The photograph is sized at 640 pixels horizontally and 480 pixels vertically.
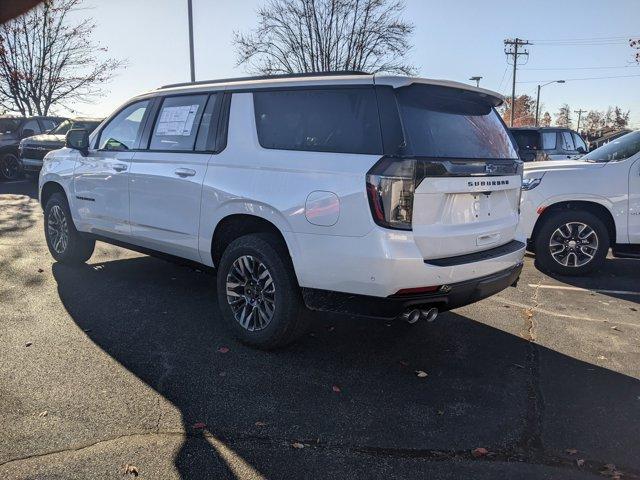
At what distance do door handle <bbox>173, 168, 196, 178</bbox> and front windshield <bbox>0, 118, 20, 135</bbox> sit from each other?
14247 millimetres

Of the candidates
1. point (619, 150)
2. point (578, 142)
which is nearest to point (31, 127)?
point (578, 142)

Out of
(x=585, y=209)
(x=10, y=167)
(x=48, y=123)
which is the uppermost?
(x=48, y=123)

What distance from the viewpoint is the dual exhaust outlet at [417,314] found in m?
3.35

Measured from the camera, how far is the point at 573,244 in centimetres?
652

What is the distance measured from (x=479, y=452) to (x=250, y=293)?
1.93 meters

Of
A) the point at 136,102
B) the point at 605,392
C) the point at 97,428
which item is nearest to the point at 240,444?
the point at 97,428

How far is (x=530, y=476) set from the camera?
262cm

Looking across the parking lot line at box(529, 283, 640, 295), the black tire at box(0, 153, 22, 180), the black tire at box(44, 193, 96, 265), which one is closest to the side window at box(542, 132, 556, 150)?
the parking lot line at box(529, 283, 640, 295)

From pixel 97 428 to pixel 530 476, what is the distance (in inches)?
87.9

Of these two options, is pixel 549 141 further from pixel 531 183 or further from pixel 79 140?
pixel 79 140

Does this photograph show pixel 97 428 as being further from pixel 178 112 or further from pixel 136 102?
pixel 136 102

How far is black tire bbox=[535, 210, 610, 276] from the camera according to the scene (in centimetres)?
639

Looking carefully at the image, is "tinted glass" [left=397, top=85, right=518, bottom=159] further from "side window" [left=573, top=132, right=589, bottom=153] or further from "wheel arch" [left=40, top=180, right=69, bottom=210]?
"side window" [left=573, top=132, right=589, bottom=153]

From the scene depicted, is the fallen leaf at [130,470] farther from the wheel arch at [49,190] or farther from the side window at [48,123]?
the side window at [48,123]
